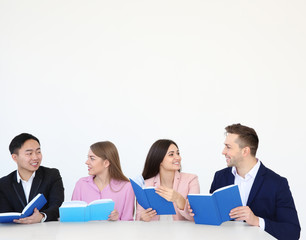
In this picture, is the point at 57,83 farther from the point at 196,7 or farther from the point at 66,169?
the point at 196,7

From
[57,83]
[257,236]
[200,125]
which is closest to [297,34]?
[200,125]

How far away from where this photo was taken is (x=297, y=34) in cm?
538

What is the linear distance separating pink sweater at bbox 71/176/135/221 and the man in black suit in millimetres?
176

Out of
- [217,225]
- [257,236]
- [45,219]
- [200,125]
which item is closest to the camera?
[257,236]

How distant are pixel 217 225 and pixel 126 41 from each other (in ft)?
9.63

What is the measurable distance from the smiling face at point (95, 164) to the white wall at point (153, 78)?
4.19 ft

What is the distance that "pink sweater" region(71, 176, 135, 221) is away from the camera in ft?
12.8

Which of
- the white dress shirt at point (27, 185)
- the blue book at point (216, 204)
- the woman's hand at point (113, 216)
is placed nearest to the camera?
the blue book at point (216, 204)

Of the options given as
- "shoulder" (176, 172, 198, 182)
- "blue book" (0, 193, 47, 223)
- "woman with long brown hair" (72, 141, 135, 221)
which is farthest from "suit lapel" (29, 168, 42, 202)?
"shoulder" (176, 172, 198, 182)

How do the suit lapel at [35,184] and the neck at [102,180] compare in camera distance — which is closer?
the suit lapel at [35,184]

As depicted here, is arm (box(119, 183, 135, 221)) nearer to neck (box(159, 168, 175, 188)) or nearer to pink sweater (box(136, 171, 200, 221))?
pink sweater (box(136, 171, 200, 221))

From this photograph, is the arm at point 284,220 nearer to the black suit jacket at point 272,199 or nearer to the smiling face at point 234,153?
the black suit jacket at point 272,199

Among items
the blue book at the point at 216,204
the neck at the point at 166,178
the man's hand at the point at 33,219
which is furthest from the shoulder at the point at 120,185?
the blue book at the point at 216,204

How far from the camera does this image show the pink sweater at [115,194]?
3908 mm
